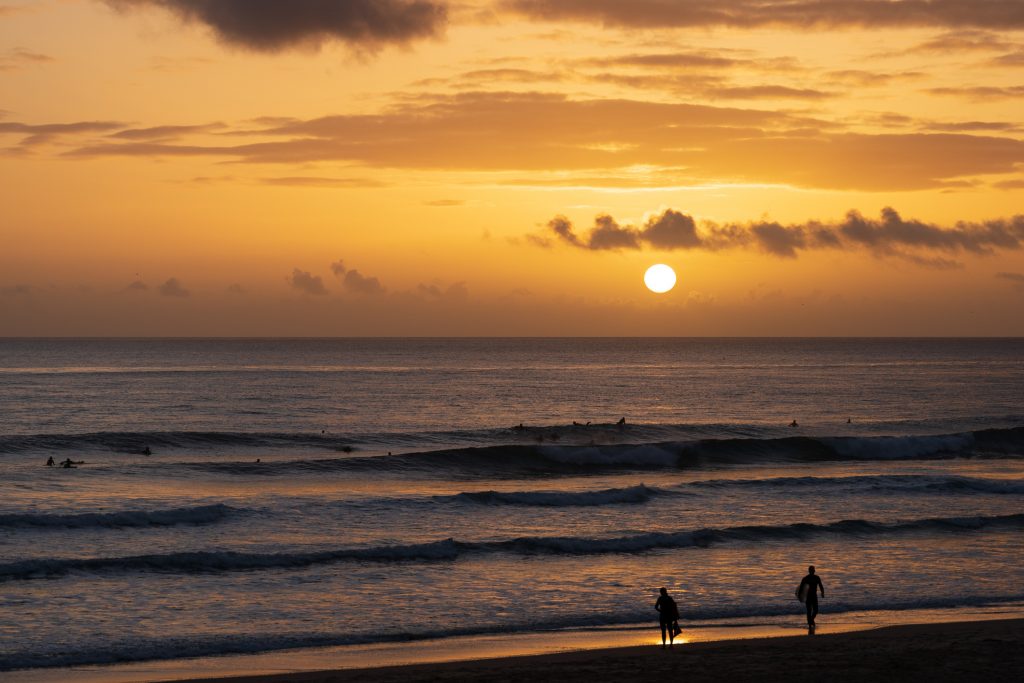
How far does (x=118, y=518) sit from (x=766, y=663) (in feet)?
80.9

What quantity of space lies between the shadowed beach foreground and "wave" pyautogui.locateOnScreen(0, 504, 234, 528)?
18.0 meters

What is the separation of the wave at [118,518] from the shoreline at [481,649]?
15356 mm

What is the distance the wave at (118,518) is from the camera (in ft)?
116

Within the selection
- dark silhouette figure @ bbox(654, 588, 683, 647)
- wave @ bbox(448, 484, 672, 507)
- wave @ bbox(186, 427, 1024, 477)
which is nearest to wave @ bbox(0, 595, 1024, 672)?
dark silhouette figure @ bbox(654, 588, 683, 647)

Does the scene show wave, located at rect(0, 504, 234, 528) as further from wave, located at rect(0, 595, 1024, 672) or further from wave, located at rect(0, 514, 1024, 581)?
wave, located at rect(0, 595, 1024, 672)

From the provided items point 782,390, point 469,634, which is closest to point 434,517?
point 469,634

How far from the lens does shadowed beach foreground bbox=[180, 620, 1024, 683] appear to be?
19.2 m

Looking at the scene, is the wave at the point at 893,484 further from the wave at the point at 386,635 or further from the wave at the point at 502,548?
the wave at the point at 386,635

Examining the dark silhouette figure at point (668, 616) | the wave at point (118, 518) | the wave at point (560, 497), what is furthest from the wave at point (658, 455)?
the dark silhouette figure at point (668, 616)

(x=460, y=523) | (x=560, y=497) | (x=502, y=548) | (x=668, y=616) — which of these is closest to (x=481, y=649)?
(x=668, y=616)

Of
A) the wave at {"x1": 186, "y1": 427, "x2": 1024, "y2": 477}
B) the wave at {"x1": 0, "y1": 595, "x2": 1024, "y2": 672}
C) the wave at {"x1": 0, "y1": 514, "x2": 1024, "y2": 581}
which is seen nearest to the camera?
the wave at {"x1": 0, "y1": 595, "x2": 1024, "y2": 672}

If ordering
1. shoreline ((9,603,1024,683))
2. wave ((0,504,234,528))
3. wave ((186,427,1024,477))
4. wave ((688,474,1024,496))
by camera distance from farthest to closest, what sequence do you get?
wave ((186,427,1024,477))
wave ((688,474,1024,496))
wave ((0,504,234,528))
shoreline ((9,603,1024,683))

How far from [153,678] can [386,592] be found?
814 centimetres

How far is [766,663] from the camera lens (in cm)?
2011
